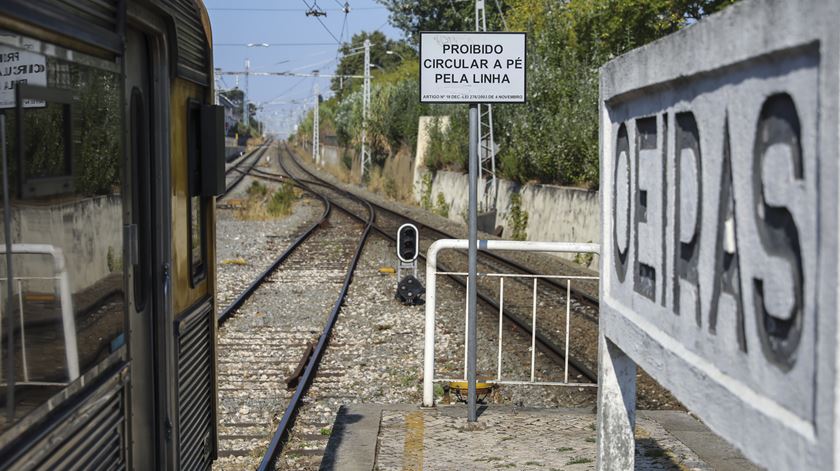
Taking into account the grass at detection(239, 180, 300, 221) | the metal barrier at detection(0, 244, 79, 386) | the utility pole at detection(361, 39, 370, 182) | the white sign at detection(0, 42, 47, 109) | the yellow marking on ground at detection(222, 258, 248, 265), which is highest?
the utility pole at detection(361, 39, 370, 182)

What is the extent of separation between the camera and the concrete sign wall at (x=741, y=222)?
6.30 ft

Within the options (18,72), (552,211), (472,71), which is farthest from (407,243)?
(552,211)

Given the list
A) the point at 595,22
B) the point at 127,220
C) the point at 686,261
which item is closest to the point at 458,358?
the point at 127,220

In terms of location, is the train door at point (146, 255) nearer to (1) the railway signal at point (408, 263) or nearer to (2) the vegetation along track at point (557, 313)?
(2) the vegetation along track at point (557, 313)

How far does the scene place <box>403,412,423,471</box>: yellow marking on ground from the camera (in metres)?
5.65

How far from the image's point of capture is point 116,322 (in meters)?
3.72

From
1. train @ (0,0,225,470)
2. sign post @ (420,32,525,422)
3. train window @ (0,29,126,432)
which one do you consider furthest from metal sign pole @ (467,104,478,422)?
train window @ (0,29,126,432)

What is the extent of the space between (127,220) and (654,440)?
352 cm

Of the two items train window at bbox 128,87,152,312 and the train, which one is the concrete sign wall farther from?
train window at bbox 128,87,152,312

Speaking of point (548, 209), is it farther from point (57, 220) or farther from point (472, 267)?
point (57, 220)

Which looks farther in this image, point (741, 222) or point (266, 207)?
point (266, 207)

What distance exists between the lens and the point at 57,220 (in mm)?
3102

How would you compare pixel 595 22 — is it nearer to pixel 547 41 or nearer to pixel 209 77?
pixel 547 41

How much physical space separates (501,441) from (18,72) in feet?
13.4
